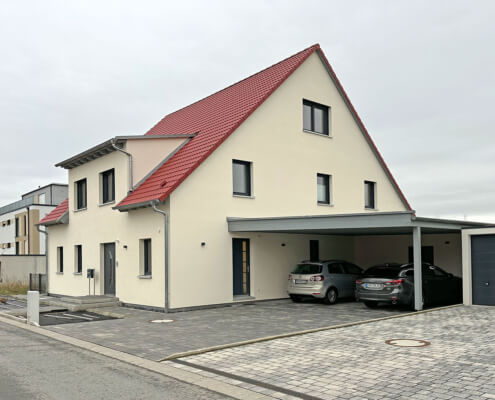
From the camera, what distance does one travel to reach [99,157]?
20359mm

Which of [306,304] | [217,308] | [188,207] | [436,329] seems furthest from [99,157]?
[436,329]

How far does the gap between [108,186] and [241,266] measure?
623cm

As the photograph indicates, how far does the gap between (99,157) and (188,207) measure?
19.2 feet

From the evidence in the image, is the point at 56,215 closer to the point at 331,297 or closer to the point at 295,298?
the point at 295,298

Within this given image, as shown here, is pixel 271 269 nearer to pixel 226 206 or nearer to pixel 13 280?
pixel 226 206

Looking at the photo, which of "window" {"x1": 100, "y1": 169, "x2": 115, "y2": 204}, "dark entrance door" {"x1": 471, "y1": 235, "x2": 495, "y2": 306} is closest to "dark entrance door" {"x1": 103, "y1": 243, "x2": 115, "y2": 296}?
"window" {"x1": 100, "y1": 169, "x2": 115, "y2": 204}

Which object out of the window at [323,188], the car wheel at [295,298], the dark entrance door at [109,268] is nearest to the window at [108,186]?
the dark entrance door at [109,268]

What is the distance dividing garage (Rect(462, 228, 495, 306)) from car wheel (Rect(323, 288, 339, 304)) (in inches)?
161

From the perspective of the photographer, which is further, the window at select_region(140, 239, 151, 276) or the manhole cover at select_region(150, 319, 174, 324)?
the window at select_region(140, 239, 151, 276)

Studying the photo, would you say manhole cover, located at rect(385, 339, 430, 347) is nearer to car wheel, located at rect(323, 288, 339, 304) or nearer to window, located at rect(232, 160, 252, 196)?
car wheel, located at rect(323, 288, 339, 304)

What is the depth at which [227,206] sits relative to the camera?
17578 mm

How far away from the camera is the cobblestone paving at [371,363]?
21.9 feet

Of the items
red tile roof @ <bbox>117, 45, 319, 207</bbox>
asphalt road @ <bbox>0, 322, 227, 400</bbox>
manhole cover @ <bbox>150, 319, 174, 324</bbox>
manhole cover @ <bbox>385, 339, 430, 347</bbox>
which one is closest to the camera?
asphalt road @ <bbox>0, 322, 227, 400</bbox>

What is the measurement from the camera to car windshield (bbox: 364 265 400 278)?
51.6 feet
